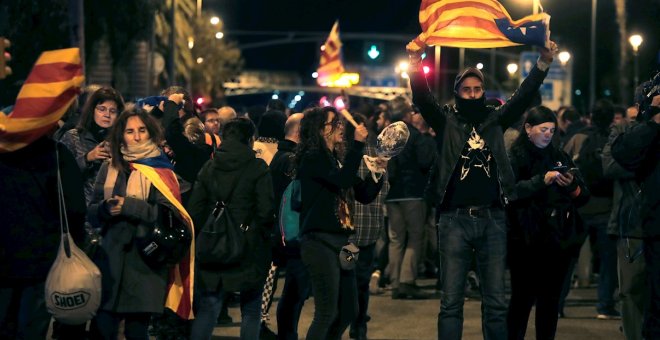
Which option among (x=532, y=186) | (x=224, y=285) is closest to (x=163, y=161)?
(x=224, y=285)

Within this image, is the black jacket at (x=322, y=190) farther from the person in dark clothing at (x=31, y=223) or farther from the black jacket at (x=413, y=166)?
the black jacket at (x=413, y=166)

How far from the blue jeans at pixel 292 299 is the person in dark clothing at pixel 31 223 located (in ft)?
8.08

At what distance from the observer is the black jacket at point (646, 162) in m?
8.11

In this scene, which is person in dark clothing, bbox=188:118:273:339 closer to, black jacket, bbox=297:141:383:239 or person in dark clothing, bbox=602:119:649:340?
black jacket, bbox=297:141:383:239

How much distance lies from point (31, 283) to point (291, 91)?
111516mm

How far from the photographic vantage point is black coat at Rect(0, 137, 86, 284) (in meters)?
7.43

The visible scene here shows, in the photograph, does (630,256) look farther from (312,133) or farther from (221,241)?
(221,241)

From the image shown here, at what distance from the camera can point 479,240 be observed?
877 cm

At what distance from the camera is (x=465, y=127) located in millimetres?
8875

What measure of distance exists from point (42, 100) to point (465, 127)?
2.85 meters

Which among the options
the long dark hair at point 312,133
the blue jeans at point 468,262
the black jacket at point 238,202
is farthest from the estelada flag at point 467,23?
the black jacket at point 238,202

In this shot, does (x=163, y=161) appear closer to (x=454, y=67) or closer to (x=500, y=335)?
(x=500, y=335)

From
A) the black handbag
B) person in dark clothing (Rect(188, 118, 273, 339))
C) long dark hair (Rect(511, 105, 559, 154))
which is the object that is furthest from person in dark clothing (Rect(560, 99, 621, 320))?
the black handbag

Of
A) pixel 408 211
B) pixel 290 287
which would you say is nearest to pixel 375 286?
pixel 408 211
